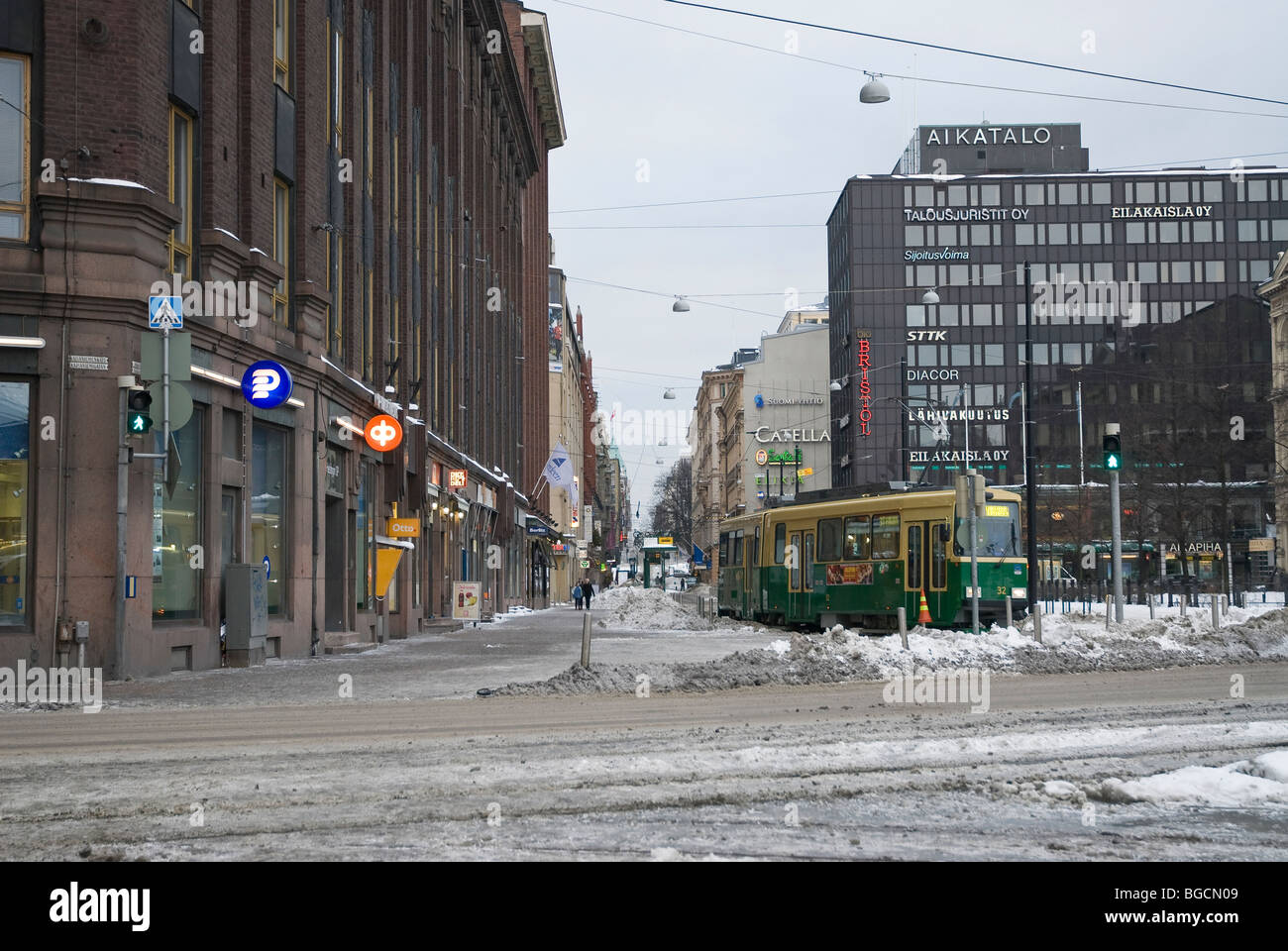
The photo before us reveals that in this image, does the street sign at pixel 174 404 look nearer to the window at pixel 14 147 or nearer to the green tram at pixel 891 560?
the window at pixel 14 147

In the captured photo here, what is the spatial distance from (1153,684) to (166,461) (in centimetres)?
1316

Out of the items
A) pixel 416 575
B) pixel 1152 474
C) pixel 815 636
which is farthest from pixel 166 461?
pixel 1152 474

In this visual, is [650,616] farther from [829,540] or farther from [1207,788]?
[1207,788]

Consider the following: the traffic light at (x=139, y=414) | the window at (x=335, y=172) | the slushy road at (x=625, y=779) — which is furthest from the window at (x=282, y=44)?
the slushy road at (x=625, y=779)

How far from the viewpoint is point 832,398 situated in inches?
4523

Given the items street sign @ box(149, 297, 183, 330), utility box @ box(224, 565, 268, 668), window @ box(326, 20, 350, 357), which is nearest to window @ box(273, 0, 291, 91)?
window @ box(326, 20, 350, 357)

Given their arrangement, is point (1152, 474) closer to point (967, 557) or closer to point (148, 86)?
point (967, 557)

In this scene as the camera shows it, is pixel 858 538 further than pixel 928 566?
Yes

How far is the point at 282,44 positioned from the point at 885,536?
A: 1633 centimetres

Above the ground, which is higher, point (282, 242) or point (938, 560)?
point (282, 242)

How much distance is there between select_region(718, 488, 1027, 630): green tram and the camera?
30.4 meters

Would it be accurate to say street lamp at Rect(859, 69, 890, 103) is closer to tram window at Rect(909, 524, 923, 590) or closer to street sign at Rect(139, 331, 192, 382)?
tram window at Rect(909, 524, 923, 590)

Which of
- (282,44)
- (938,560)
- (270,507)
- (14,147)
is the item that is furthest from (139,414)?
(938,560)

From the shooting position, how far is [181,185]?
20719 mm
